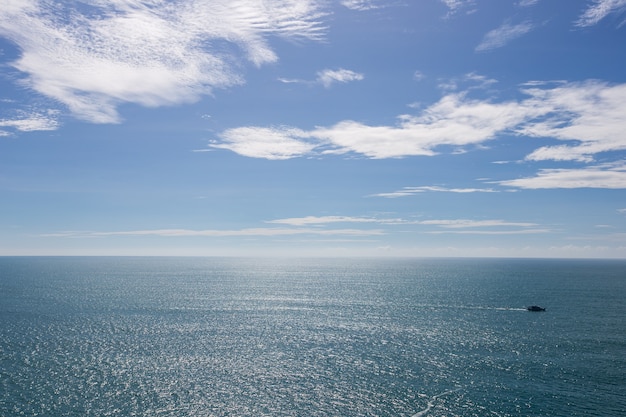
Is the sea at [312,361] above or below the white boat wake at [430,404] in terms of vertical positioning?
above

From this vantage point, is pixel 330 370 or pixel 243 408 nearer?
pixel 243 408

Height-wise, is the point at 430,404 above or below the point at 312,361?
below

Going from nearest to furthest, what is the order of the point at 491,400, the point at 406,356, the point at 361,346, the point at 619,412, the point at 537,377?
the point at 619,412 → the point at 491,400 → the point at 537,377 → the point at 406,356 → the point at 361,346

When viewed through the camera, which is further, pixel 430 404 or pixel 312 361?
pixel 312 361

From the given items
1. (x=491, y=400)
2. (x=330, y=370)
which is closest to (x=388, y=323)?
(x=330, y=370)

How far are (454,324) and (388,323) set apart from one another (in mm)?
19722

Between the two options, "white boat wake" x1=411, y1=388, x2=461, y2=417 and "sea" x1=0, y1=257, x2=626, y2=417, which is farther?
"sea" x1=0, y1=257, x2=626, y2=417

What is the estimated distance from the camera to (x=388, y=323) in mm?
130000

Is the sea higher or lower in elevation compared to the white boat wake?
higher

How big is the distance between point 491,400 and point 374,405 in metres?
19.1

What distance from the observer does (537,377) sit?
7738 centimetres

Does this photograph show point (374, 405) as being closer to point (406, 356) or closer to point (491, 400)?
point (491, 400)

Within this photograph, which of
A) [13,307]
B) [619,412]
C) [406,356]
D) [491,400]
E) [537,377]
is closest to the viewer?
[619,412]

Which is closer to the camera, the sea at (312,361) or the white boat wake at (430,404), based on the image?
the white boat wake at (430,404)
